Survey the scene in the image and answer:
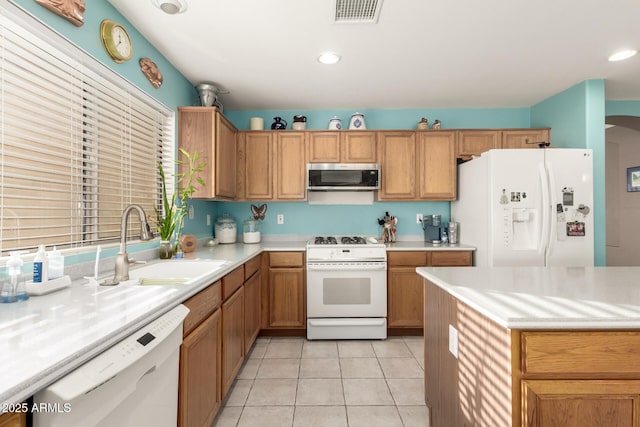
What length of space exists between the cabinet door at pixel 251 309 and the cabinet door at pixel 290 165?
955 mm

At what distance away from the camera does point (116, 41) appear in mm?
1898

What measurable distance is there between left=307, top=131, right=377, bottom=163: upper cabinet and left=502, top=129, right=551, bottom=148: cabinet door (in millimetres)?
1415

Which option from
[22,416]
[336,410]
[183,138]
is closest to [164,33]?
[183,138]

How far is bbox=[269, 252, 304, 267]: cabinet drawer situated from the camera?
3.20 m

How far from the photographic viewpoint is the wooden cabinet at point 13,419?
23.8 inches

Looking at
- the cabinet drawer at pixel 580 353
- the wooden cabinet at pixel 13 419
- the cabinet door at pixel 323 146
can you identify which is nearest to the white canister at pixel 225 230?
the cabinet door at pixel 323 146

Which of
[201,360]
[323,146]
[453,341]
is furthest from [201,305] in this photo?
[323,146]

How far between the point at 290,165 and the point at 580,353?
290cm

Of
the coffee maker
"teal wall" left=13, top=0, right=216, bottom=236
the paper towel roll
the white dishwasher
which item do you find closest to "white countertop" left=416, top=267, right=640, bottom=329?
the white dishwasher

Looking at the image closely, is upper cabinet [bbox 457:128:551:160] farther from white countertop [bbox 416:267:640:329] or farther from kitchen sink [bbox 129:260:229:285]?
kitchen sink [bbox 129:260:229:285]

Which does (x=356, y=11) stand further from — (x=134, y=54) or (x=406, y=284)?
(x=406, y=284)

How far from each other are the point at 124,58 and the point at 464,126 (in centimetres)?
343

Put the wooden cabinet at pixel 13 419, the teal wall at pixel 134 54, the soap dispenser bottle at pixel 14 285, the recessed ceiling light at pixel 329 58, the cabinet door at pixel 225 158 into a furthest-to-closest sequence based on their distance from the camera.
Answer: the cabinet door at pixel 225 158 < the recessed ceiling light at pixel 329 58 < the teal wall at pixel 134 54 < the soap dispenser bottle at pixel 14 285 < the wooden cabinet at pixel 13 419

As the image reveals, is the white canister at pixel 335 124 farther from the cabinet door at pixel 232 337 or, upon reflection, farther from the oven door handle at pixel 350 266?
the cabinet door at pixel 232 337
